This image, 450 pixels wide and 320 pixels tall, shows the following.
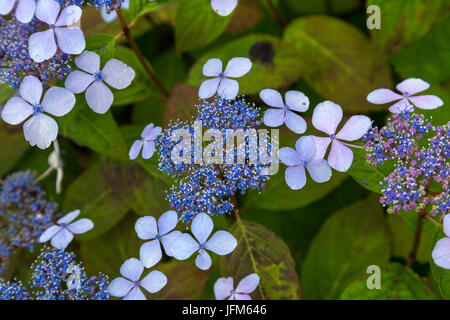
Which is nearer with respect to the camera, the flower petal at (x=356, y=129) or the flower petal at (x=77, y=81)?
the flower petal at (x=356, y=129)

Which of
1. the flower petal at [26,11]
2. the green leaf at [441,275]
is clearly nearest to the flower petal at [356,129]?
the green leaf at [441,275]

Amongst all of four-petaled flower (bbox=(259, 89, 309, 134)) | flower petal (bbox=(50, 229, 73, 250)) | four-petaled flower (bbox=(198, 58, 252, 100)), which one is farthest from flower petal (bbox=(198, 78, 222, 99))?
flower petal (bbox=(50, 229, 73, 250))

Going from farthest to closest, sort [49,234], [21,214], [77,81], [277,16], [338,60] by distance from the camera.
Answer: [277,16] → [338,60] → [21,214] → [49,234] → [77,81]

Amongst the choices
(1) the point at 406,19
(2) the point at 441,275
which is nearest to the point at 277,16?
(1) the point at 406,19

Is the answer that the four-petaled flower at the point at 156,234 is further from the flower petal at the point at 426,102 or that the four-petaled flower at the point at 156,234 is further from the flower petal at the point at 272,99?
the flower petal at the point at 426,102

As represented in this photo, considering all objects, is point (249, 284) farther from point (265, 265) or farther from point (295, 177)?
point (295, 177)
